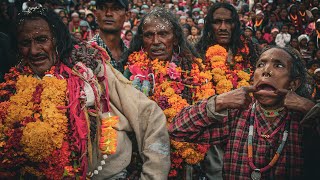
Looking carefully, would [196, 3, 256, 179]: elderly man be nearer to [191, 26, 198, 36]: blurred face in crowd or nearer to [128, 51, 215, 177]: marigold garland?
[128, 51, 215, 177]: marigold garland

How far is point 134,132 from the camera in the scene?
3551 mm

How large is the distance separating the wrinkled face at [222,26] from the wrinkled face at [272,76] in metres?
2.15

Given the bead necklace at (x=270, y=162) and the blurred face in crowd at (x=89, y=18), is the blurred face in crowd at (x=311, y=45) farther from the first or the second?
the bead necklace at (x=270, y=162)

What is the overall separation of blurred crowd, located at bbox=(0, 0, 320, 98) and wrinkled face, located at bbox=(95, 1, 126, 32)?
588 centimetres

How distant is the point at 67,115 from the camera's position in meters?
3.26

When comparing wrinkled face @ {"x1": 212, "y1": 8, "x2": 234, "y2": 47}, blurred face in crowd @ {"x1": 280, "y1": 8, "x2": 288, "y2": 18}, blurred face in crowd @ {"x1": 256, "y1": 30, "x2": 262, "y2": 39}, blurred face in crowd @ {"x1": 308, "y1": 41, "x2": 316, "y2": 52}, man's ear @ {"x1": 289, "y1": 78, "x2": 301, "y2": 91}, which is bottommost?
blurred face in crowd @ {"x1": 308, "y1": 41, "x2": 316, "y2": 52}

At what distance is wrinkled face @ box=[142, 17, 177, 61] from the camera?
4.51m

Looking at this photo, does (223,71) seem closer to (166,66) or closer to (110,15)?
(166,66)

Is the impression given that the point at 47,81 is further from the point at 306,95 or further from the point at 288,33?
the point at 288,33

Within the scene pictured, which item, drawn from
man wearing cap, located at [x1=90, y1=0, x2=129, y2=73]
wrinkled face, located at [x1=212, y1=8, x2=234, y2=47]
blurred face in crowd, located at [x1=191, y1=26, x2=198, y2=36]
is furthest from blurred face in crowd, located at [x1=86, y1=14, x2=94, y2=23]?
wrinkled face, located at [x1=212, y1=8, x2=234, y2=47]

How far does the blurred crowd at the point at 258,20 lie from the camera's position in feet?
44.0

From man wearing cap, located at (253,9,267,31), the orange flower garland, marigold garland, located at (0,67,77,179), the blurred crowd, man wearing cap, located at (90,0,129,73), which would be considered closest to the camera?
marigold garland, located at (0,67,77,179)

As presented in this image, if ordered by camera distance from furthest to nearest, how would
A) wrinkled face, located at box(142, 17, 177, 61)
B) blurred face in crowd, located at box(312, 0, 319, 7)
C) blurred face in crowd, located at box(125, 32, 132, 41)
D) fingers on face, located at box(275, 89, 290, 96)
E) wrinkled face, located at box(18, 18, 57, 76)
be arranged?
blurred face in crowd, located at box(312, 0, 319, 7)
blurred face in crowd, located at box(125, 32, 132, 41)
wrinkled face, located at box(142, 17, 177, 61)
wrinkled face, located at box(18, 18, 57, 76)
fingers on face, located at box(275, 89, 290, 96)

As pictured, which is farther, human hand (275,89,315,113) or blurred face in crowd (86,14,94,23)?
blurred face in crowd (86,14,94,23)
